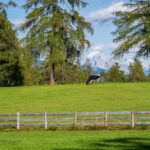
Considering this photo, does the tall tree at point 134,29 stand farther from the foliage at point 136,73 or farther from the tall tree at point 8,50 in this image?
the foliage at point 136,73

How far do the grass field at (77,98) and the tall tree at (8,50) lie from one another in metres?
21.1

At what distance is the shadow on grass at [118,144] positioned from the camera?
21.5 meters

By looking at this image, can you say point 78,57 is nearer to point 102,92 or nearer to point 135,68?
point 102,92

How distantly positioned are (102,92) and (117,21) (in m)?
14.8

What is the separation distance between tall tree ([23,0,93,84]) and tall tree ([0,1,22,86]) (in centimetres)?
1198

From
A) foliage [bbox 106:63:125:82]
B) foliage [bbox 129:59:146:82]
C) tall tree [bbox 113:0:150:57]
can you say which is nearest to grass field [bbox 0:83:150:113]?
tall tree [bbox 113:0:150:57]

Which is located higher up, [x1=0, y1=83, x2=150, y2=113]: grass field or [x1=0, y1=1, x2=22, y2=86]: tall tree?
[x1=0, y1=1, x2=22, y2=86]: tall tree

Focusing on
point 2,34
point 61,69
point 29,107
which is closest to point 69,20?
point 61,69

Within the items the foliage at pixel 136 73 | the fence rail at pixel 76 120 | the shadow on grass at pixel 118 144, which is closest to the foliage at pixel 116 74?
the foliage at pixel 136 73

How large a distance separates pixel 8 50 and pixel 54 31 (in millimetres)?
15432

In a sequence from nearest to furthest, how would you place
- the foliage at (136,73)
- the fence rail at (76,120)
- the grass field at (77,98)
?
the fence rail at (76,120) → the grass field at (77,98) → the foliage at (136,73)

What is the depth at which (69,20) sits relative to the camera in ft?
229

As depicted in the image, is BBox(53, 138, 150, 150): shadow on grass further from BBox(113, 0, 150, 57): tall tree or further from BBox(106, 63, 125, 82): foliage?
BBox(106, 63, 125, 82): foliage

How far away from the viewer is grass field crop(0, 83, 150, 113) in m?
46.8
